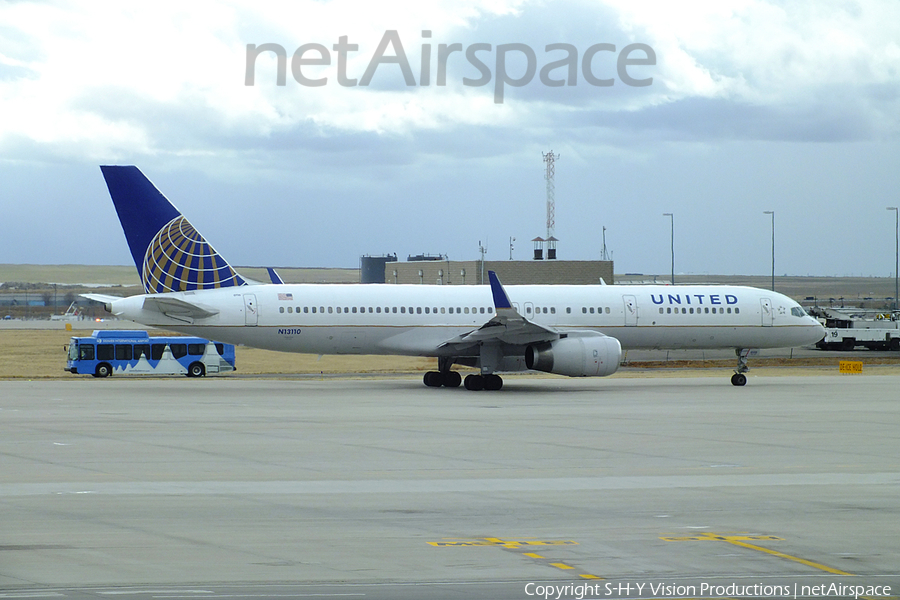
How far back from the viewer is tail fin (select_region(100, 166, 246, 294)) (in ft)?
108

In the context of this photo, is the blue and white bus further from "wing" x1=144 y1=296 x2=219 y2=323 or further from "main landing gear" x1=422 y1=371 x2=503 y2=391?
"main landing gear" x1=422 y1=371 x2=503 y2=391

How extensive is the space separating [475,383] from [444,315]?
8.54ft

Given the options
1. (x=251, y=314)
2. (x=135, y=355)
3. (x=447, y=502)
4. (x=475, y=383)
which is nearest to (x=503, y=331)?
(x=475, y=383)

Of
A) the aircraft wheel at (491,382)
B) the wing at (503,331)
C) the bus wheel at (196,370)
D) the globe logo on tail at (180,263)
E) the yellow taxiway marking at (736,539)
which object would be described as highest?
the globe logo on tail at (180,263)

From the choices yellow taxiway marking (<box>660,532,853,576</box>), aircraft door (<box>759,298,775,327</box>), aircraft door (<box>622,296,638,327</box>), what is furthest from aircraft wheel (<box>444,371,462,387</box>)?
yellow taxiway marking (<box>660,532,853,576</box>)

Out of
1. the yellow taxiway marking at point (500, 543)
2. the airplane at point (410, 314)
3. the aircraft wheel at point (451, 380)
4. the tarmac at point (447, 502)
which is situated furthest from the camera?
the aircraft wheel at point (451, 380)

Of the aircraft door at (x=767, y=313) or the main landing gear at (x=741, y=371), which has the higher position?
the aircraft door at (x=767, y=313)

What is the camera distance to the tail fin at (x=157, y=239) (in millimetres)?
32781

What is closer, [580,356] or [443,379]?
[580,356]

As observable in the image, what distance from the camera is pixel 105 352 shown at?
44344 mm

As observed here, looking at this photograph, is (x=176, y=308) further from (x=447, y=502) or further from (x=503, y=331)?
(x=447, y=502)

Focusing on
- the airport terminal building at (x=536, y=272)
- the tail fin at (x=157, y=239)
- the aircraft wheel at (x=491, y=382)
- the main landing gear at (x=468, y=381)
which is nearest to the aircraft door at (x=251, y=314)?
the tail fin at (x=157, y=239)

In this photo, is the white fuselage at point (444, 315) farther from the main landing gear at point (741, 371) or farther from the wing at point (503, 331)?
the wing at point (503, 331)

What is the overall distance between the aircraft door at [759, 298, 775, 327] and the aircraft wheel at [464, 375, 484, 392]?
11508mm
